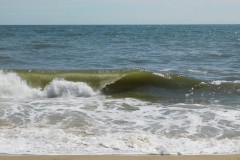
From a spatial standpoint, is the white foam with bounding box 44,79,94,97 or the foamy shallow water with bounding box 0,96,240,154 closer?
the foamy shallow water with bounding box 0,96,240,154

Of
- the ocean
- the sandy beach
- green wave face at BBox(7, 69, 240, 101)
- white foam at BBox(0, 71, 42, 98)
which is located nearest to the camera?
the sandy beach

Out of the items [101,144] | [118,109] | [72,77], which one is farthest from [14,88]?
[101,144]

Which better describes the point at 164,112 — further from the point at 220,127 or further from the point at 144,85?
the point at 144,85

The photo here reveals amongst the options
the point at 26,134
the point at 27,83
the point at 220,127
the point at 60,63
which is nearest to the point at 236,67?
the point at 60,63

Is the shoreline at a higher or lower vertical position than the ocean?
higher

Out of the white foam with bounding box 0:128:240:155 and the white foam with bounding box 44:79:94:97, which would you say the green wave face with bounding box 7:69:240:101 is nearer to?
the white foam with bounding box 44:79:94:97

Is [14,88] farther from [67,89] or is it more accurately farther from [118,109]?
[118,109]

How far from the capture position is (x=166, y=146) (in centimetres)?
616

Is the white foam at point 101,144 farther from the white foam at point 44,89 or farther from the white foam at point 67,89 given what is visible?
the white foam at point 67,89

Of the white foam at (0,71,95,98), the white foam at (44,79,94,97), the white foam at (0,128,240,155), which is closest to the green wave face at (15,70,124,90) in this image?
the white foam at (0,71,95,98)

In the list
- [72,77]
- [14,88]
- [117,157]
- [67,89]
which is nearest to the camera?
[117,157]

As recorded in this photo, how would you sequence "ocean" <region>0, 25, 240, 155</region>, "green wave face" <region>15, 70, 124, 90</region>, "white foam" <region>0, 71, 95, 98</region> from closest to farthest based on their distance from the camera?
"ocean" <region>0, 25, 240, 155</region> < "white foam" <region>0, 71, 95, 98</region> < "green wave face" <region>15, 70, 124, 90</region>

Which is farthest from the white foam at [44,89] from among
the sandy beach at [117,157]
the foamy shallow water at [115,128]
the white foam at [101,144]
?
the sandy beach at [117,157]

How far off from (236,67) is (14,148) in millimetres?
13806
